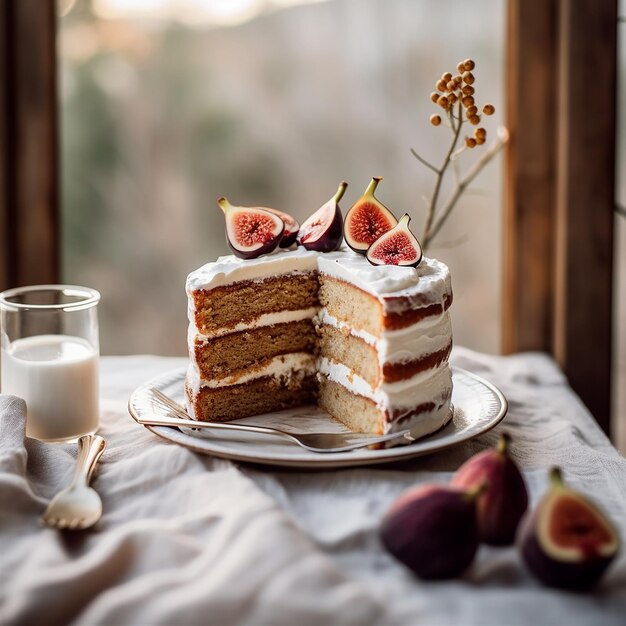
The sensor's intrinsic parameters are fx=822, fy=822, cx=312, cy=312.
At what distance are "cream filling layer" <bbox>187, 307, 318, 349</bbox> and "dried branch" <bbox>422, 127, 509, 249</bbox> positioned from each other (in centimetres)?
66

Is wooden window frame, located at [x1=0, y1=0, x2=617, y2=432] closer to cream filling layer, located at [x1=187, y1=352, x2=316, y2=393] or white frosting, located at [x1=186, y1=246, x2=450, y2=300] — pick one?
white frosting, located at [x1=186, y1=246, x2=450, y2=300]

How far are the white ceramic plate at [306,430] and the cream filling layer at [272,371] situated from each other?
13cm

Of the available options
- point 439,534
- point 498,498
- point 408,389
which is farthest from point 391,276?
point 439,534

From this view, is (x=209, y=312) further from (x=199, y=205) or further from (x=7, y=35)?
(x=7, y=35)

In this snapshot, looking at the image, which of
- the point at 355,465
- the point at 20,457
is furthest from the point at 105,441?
the point at 355,465

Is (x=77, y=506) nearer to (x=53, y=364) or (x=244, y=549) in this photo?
(x=244, y=549)

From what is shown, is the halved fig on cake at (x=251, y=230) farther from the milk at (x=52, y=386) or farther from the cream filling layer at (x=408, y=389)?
the milk at (x=52, y=386)

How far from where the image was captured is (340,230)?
276 centimetres

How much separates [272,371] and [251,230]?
0.50 metres

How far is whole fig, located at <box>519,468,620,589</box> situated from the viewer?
5.21 ft

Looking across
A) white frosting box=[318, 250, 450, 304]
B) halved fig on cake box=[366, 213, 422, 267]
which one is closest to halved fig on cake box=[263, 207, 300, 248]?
white frosting box=[318, 250, 450, 304]

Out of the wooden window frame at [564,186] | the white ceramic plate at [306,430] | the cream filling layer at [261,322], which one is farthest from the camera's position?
the wooden window frame at [564,186]

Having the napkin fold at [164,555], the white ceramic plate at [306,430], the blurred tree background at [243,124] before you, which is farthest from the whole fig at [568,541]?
the blurred tree background at [243,124]

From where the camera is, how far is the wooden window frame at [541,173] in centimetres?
369
